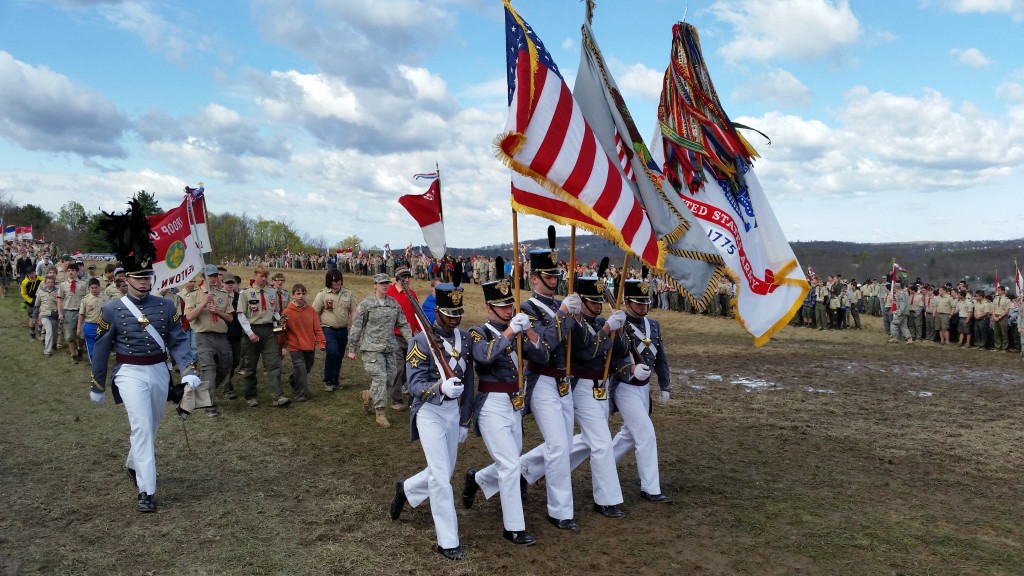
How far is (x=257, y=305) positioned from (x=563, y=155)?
24.1 feet

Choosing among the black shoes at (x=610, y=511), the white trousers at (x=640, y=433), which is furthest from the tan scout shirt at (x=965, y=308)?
the black shoes at (x=610, y=511)

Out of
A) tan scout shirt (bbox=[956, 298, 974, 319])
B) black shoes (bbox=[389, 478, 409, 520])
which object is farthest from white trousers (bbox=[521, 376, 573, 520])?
tan scout shirt (bbox=[956, 298, 974, 319])

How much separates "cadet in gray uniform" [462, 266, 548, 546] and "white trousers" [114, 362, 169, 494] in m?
3.26

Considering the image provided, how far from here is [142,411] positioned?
7215 mm

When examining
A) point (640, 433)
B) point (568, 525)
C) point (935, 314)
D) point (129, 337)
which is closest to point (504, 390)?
point (568, 525)

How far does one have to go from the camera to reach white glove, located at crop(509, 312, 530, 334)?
20.6 ft

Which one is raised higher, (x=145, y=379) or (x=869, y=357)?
(x=145, y=379)

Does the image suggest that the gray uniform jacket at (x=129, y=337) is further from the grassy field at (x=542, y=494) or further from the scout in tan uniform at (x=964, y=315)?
the scout in tan uniform at (x=964, y=315)

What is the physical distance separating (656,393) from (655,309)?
21.6 meters

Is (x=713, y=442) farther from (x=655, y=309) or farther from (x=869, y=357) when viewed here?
(x=655, y=309)

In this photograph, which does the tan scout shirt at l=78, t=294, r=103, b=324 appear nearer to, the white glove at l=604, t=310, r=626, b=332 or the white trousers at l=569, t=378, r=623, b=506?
the white trousers at l=569, t=378, r=623, b=506

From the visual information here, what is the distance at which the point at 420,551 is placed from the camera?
6.12m

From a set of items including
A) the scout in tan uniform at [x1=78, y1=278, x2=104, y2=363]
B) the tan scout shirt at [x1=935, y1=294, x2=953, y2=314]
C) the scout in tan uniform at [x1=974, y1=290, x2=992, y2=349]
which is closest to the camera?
the scout in tan uniform at [x1=78, y1=278, x2=104, y2=363]

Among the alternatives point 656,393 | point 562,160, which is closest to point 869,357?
point 656,393
